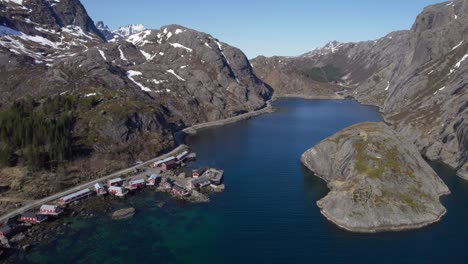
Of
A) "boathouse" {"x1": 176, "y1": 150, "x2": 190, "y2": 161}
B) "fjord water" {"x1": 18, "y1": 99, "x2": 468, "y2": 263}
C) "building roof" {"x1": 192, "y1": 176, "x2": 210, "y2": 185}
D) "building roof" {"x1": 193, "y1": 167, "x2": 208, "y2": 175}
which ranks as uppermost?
"boathouse" {"x1": 176, "y1": 150, "x2": 190, "y2": 161}

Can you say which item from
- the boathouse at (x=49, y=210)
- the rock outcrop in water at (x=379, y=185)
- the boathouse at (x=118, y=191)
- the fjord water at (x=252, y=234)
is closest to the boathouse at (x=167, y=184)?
the fjord water at (x=252, y=234)

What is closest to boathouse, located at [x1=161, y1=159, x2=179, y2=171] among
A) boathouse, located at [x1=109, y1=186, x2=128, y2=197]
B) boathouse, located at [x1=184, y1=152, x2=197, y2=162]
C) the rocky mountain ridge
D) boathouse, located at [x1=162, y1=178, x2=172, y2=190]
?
boathouse, located at [x1=184, y1=152, x2=197, y2=162]

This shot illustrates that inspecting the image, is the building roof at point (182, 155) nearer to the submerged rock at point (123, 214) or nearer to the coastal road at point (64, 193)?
the coastal road at point (64, 193)

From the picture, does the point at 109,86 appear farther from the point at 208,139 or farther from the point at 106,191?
the point at 106,191

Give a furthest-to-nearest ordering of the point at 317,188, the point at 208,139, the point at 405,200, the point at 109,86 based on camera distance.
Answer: the point at 109,86 < the point at 208,139 < the point at 317,188 < the point at 405,200

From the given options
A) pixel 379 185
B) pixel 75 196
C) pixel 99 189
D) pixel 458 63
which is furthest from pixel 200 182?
pixel 458 63

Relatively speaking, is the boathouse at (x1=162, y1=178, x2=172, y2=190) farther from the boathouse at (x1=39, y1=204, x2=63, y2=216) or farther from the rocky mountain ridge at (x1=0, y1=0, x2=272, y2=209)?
the boathouse at (x1=39, y1=204, x2=63, y2=216)

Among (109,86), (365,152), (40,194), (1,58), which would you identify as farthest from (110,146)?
(1,58)
